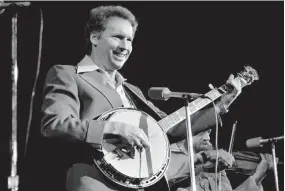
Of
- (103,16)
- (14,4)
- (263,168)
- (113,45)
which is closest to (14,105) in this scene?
(14,4)

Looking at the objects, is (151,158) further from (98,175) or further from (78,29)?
(78,29)

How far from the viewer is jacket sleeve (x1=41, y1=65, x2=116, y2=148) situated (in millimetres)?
2209

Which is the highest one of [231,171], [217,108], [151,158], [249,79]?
[249,79]

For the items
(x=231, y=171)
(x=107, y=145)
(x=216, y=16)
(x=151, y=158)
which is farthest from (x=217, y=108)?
(x=231, y=171)

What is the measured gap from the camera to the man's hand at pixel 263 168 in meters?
4.59

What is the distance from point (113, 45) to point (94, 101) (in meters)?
0.48

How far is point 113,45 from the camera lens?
2.74 meters

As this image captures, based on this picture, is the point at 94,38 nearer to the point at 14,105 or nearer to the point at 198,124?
the point at 198,124

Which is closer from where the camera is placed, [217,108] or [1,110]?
[217,108]

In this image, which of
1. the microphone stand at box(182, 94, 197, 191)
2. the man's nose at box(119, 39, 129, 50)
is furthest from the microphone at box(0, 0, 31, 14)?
the microphone stand at box(182, 94, 197, 191)

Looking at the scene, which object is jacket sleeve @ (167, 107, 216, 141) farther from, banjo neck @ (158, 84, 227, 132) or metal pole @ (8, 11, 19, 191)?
metal pole @ (8, 11, 19, 191)

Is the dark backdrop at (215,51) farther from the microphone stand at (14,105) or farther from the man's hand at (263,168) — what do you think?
the microphone stand at (14,105)

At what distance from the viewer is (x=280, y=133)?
463cm

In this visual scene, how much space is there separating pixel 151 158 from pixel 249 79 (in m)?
1.14
